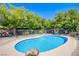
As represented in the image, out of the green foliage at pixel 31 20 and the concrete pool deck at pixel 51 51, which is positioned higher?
the green foliage at pixel 31 20

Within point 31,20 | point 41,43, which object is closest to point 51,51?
point 41,43

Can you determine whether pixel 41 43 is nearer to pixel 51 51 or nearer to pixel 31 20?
pixel 51 51

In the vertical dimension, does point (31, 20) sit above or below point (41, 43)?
above

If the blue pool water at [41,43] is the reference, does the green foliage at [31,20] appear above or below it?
above

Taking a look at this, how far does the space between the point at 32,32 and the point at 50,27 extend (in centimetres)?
23

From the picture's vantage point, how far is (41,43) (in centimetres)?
277

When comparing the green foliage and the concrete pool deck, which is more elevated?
the green foliage

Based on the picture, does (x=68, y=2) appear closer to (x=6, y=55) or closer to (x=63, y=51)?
(x=63, y=51)

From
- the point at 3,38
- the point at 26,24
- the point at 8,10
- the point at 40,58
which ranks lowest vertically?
the point at 40,58

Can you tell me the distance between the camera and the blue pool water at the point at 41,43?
9.01ft

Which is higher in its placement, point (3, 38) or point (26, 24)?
point (26, 24)

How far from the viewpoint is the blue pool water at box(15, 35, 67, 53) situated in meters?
2.75

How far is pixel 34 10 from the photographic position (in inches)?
108

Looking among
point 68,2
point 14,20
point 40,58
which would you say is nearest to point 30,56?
point 40,58
